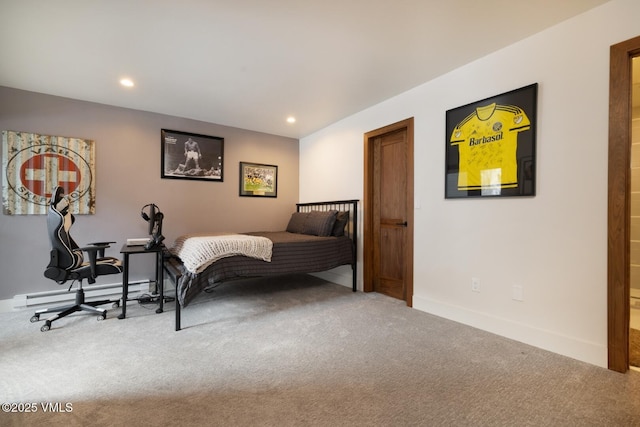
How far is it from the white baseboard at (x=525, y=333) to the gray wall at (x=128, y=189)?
296 centimetres

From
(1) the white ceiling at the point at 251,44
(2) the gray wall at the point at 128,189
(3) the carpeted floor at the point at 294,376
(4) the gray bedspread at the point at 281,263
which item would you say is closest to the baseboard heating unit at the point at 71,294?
(2) the gray wall at the point at 128,189

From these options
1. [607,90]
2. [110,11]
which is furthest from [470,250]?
[110,11]

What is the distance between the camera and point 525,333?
7.09 ft

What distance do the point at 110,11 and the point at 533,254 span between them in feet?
11.4

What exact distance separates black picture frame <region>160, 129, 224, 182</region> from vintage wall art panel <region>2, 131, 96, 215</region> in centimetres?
80

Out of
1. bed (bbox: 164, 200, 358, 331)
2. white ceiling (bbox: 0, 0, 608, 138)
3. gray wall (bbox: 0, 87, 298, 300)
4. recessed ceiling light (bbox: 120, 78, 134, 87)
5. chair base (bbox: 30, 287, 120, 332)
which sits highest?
white ceiling (bbox: 0, 0, 608, 138)

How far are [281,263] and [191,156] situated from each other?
2.19 meters

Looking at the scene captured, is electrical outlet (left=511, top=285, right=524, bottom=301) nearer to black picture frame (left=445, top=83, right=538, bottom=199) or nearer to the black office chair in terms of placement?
black picture frame (left=445, top=83, right=538, bottom=199)

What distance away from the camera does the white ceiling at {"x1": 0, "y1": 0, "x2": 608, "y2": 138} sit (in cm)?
184

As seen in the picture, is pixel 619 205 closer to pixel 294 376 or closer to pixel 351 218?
pixel 294 376

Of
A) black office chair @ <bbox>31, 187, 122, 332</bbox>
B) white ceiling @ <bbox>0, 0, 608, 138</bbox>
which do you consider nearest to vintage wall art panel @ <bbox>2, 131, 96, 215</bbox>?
white ceiling @ <bbox>0, 0, 608, 138</bbox>

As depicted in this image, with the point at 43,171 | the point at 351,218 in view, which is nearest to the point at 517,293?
the point at 351,218

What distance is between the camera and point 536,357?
1941 millimetres

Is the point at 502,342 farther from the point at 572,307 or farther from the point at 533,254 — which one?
the point at 533,254
